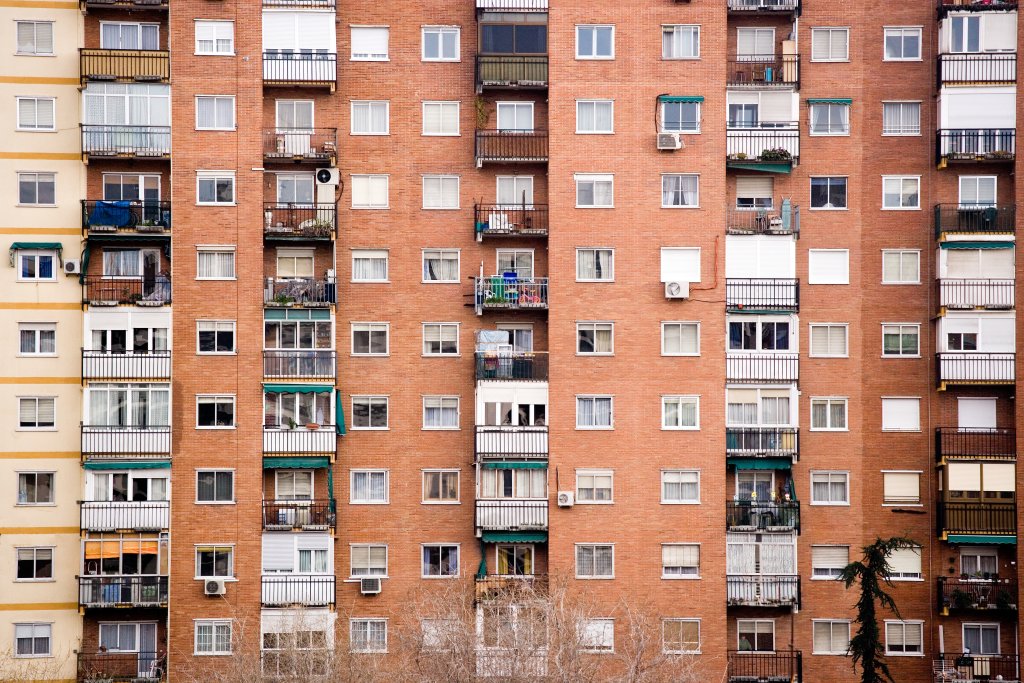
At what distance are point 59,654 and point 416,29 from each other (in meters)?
26.2

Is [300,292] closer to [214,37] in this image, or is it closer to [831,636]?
[214,37]

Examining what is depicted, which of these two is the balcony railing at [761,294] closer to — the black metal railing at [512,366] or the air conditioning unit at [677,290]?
the air conditioning unit at [677,290]

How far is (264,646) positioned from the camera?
2361 inches

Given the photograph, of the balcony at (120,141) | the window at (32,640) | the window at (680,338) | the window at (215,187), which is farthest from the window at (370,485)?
the balcony at (120,141)

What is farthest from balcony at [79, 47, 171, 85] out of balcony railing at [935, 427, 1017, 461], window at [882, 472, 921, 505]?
balcony railing at [935, 427, 1017, 461]

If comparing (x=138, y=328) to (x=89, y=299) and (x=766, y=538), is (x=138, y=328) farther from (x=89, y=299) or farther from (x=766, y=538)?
(x=766, y=538)

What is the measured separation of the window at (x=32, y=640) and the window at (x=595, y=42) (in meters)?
28.4

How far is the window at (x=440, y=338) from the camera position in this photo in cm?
6244

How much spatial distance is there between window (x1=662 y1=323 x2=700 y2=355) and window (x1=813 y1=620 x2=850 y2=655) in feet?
36.1

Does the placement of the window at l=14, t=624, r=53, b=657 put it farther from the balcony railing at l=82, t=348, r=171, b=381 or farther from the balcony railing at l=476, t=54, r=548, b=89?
the balcony railing at l=476, t=54, r=548, b=89

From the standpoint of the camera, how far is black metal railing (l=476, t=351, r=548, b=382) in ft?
202

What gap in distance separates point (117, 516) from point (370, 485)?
359 inches

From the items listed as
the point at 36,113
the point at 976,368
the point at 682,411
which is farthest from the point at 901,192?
the point at 36,113

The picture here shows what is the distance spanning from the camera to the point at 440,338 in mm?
62469
